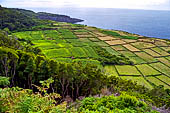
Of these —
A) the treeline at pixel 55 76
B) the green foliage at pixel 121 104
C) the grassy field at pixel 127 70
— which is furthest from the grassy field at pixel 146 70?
the green foliage at pixel 121 104

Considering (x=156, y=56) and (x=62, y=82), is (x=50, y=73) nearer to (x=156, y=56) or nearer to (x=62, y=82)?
(x=62, y=82)

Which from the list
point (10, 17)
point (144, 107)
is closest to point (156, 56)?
point (144, 107)

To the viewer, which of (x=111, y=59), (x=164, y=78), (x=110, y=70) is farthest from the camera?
(x=111, y=59)

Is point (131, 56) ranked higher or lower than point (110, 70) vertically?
higher

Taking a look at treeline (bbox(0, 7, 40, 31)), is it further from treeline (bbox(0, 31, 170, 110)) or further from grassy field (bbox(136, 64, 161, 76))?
grassy field (bbox(136, 64, 161, 76))

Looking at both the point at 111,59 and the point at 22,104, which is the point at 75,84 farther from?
the point at 111,59

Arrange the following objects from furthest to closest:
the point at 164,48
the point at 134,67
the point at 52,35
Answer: the point at 52,35 → the point at 164,48 → the point at 134,67

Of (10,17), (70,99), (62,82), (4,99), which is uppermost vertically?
(10,17)

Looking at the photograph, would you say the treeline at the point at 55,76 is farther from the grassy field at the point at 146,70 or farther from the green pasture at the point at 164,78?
the grassy field at the point at 146,70

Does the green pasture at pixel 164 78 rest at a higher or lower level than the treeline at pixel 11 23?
lower

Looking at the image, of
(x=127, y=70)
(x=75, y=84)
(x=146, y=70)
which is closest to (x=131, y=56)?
→ (x=146, y=70)

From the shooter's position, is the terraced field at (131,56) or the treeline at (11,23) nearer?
the terraced field at (131,56)
